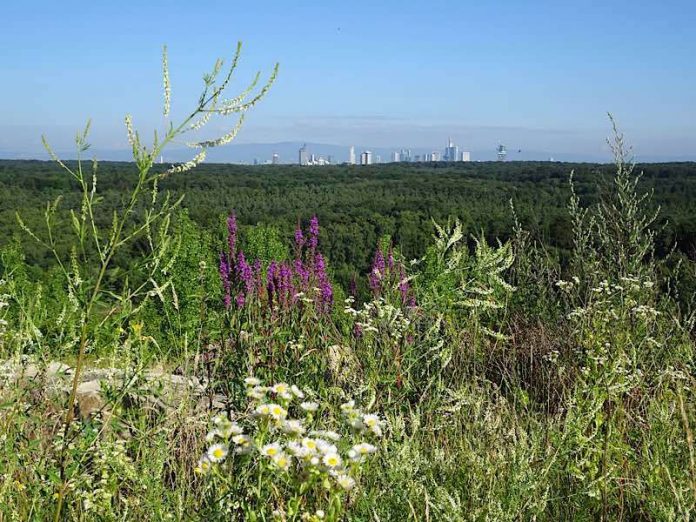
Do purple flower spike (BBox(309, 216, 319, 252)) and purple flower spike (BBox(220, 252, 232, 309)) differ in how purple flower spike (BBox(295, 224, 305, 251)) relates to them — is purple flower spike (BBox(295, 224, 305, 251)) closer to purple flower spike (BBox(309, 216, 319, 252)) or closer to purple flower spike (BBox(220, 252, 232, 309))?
purple flower spike (BBox(309, 216, 319, 252))

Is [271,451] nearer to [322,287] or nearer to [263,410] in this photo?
[263,410]

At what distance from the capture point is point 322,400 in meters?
2.81

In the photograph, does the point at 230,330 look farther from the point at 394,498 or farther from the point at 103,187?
the point at 103,187

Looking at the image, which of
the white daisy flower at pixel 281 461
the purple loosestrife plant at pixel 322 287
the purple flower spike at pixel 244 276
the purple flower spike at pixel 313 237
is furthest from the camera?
the purple flower spike at pixel 313 237

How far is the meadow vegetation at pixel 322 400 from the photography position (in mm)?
1770

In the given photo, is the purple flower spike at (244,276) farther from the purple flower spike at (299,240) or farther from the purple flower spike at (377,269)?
the purple flower spike at (377,269)

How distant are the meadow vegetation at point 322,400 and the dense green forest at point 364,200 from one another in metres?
26.6

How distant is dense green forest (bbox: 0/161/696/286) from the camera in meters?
45.4

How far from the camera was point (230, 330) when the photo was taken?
3070mm

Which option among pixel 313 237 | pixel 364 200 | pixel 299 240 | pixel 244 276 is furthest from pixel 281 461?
pixel 364 200

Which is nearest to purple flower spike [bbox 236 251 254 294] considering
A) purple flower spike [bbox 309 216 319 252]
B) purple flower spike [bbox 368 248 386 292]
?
purple flower spike [bbox 309 216 319 252]

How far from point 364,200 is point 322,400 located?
70591 millimetres

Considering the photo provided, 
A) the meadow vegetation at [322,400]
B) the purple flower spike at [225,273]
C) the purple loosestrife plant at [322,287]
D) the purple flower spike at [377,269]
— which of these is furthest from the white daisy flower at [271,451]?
the purple flower spike at [377,269]

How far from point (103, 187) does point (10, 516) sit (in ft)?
239
